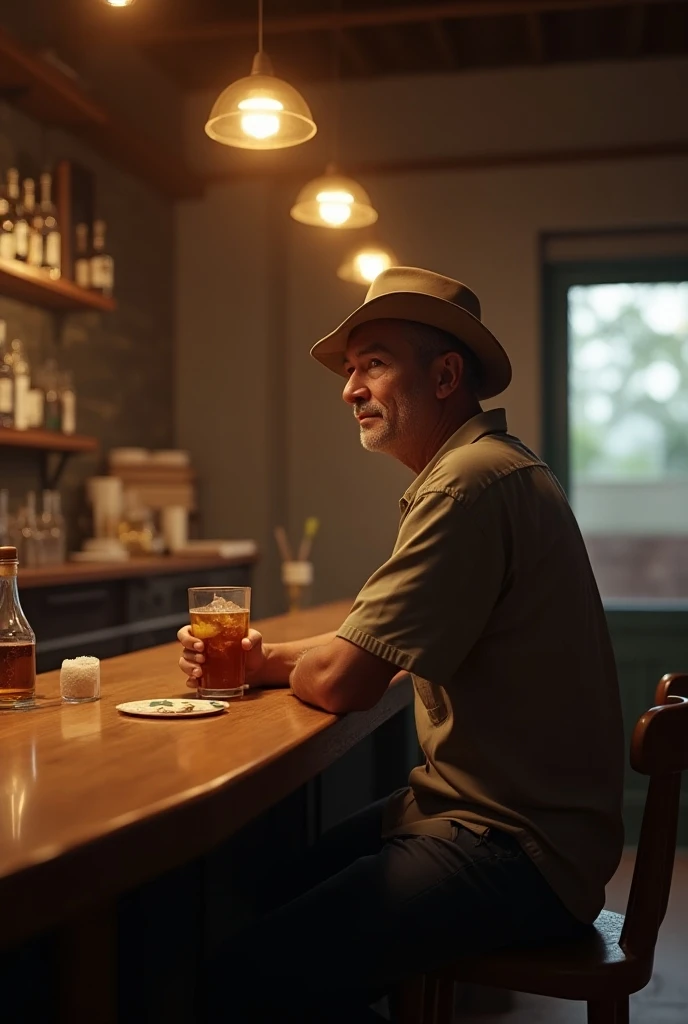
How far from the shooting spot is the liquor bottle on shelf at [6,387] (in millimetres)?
3854

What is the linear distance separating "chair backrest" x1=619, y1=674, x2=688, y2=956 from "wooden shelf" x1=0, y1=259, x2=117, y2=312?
2.91 m

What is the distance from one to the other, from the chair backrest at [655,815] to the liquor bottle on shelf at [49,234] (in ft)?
10.6

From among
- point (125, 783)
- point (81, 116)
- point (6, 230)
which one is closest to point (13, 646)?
point (125, 783)

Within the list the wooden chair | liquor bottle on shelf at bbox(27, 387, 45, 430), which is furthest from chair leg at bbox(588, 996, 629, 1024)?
liquor bottle on shelf at bbox(27, 387, 45, 430)

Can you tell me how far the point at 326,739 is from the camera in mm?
1536

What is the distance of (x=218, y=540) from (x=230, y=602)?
3920mm

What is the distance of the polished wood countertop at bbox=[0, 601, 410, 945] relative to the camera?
925 mm

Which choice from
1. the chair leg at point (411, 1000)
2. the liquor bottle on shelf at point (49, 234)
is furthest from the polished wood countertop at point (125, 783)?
the liquor bottle on shelf at point (49, 234)

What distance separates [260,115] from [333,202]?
0.78 meters

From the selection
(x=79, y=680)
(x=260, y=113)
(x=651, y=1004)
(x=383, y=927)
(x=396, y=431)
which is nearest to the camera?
(x=383, y=927)

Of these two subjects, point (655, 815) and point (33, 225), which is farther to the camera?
point (33, 225)

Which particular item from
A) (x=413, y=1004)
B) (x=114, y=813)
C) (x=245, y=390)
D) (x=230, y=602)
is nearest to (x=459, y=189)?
(x=245, y=390)

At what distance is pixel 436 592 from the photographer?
1.54 metres

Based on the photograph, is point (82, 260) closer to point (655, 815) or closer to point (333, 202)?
point (333, 202)
